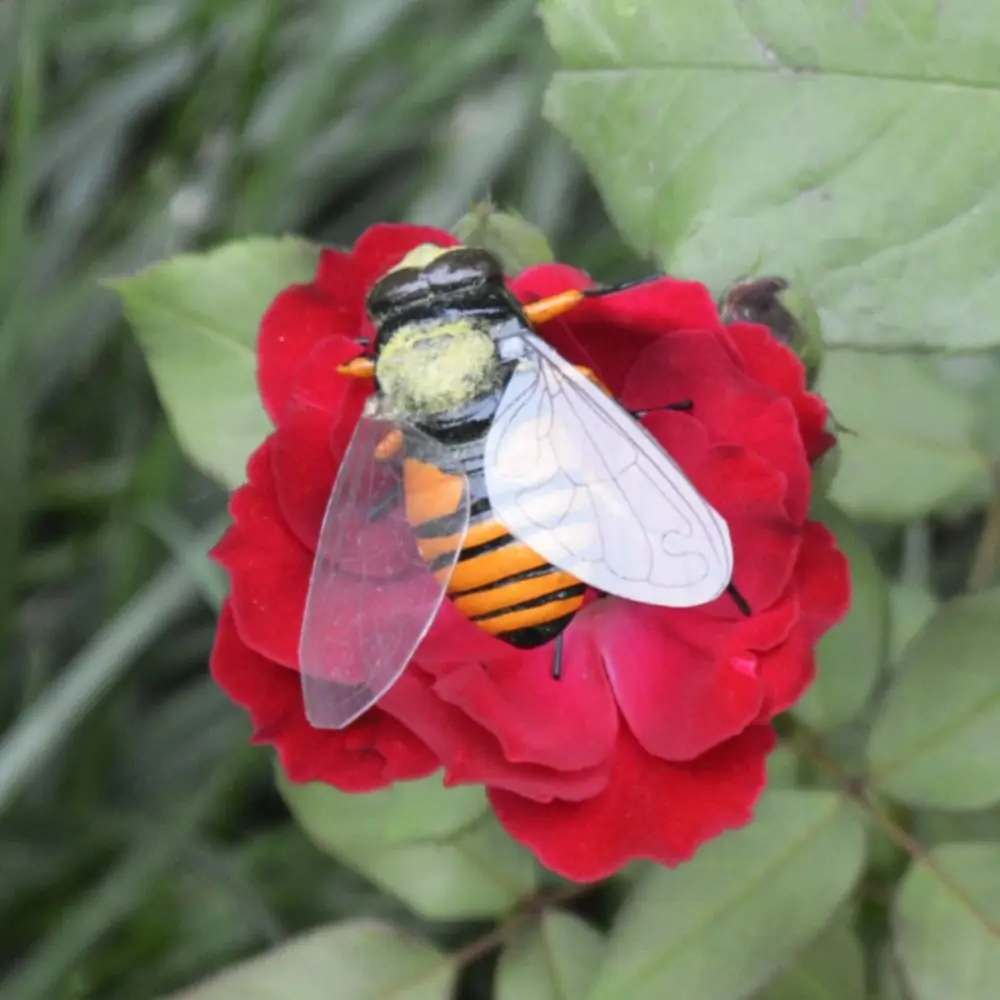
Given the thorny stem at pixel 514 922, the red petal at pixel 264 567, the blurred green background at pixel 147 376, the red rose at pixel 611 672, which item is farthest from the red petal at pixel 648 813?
the blurred green background at pixel 147 376

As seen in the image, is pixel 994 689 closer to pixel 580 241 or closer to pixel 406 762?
pixel 406 762

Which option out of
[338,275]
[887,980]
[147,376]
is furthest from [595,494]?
[147,376]

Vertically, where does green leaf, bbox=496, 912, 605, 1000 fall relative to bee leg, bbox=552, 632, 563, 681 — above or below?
Answer: below

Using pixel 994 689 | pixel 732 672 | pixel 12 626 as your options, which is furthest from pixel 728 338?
pixel 12 626

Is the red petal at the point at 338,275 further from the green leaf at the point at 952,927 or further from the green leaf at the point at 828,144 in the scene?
the green leaf at the point at 952,927

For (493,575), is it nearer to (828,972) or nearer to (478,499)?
→ (478,499)

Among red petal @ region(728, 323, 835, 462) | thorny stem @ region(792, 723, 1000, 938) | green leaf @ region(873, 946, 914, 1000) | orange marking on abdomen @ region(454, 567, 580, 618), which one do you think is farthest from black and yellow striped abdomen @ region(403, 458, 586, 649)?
green leaf @ region(873, 946, 914, 1000)

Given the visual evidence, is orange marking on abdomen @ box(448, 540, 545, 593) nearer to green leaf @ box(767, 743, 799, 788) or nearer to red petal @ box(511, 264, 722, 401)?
red petal @ box(511, 264, 722, 401)
